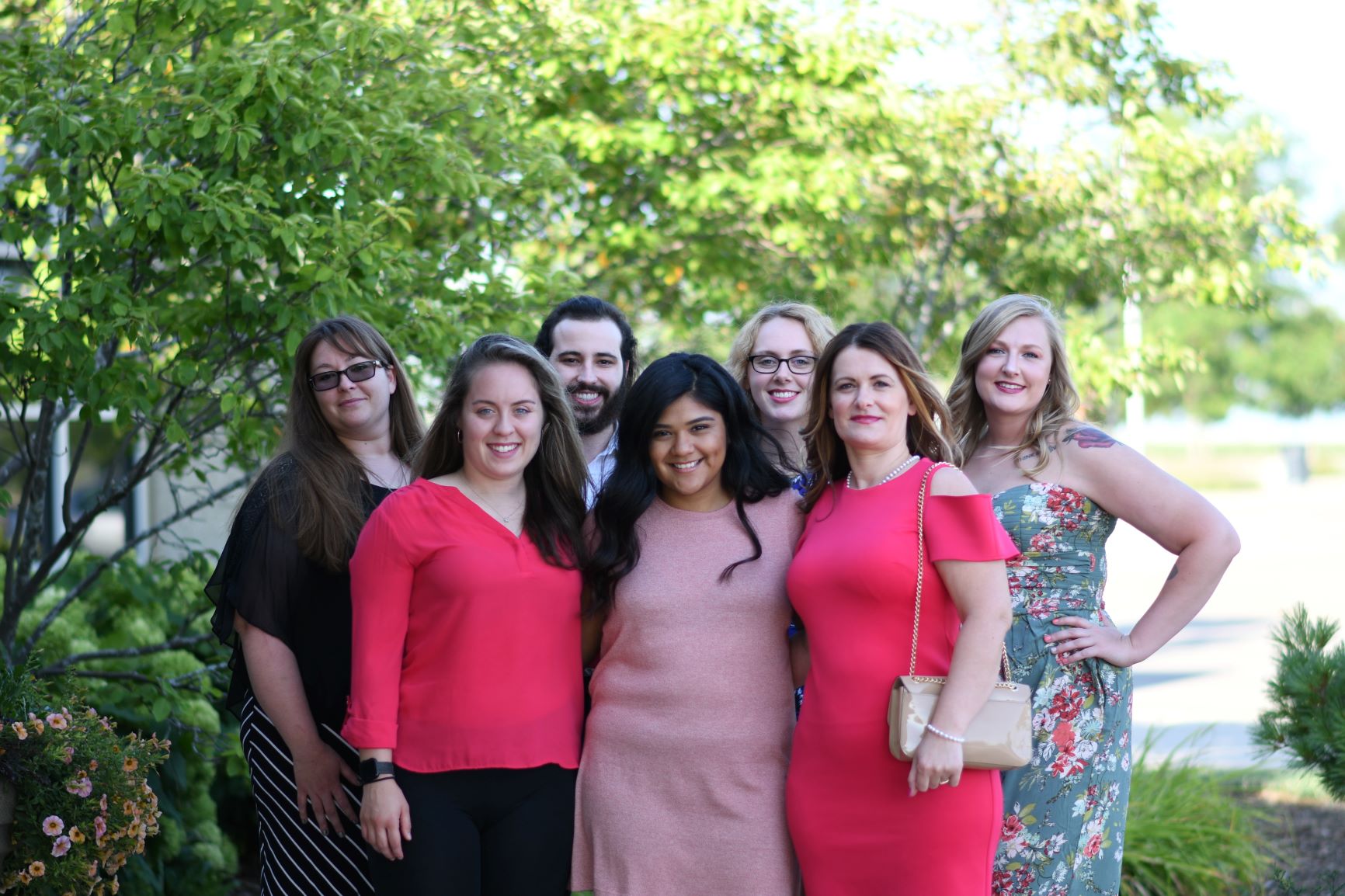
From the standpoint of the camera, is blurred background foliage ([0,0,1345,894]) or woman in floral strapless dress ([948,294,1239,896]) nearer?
woman in floral strapless dress ([948,294,1239,896])

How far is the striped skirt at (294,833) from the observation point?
3156 millimetres

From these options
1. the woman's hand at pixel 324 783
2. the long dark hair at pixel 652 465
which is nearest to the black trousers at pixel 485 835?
the woman's hand at pixel 324 783

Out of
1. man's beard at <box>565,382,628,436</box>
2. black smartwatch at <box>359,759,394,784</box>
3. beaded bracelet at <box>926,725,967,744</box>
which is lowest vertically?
black smartwatch at <box>359,759,394,784</box>

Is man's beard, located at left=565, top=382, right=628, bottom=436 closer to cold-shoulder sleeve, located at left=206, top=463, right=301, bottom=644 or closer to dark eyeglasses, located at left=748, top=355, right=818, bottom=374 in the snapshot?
dark eyeglasses, located at left=748, top=355, right=818, bottom=374

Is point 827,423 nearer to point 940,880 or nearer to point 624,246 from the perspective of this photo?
point 940,880

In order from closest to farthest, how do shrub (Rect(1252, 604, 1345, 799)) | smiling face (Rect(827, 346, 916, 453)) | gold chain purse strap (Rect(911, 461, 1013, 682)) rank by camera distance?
gold chain purse strap (Rect(911, 461, 1013, 682)), smiling face (Rect(827, 346, 916, 453)), shrub (Rect(1252, 604, 1345, 799))

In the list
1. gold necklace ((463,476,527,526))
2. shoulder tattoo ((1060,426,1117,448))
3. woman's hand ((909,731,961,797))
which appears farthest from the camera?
shoulder tattoo ((1060,426,1117,448))

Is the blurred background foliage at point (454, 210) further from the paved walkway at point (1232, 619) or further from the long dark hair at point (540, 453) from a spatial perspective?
the paved walkway at point (1232, 619)

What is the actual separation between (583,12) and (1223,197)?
367 cm

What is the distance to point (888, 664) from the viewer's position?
273cm

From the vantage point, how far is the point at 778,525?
9.81 ft

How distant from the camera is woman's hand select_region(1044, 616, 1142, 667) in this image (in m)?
3.26

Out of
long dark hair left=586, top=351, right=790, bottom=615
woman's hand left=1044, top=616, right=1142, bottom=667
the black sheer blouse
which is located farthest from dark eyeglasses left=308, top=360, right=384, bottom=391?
woman's hand left=1044, top=616, right=1142, bottom=667

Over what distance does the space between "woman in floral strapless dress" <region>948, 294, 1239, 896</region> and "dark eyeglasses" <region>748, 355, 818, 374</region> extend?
544mm
